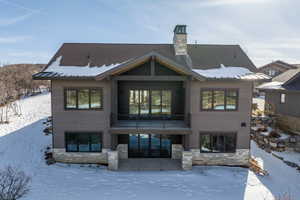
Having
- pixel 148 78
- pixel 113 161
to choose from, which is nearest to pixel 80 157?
pixel 113 161

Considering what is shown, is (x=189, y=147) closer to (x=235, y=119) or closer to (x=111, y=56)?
(x=235, y=119)

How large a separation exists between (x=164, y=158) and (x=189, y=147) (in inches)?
82.2

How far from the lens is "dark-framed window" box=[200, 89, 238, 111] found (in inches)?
455

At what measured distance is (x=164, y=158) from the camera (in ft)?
41.2

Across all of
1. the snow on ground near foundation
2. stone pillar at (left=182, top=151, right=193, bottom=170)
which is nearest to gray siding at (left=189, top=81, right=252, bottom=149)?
stone pillar at (left=182, top=151, right=193, bottom=170)

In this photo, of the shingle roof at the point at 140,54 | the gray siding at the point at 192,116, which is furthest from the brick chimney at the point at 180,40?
the gray siding at the point at 192,116

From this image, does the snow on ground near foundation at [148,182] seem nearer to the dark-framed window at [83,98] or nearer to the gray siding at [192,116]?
the gray siding at [192,116]

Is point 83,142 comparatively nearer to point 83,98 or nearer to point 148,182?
point 83,98

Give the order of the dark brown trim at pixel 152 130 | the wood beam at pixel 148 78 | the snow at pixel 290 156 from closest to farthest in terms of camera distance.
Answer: the wood beam at pixel 148 78 → the dark brown trim at pixel 152 130 → the snow at pixel 290 156

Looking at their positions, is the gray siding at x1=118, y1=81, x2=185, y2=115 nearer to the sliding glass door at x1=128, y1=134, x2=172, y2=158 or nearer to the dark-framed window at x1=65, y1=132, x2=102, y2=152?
the sliding glass door at x1=128, y1=134, x2=172, y2=158

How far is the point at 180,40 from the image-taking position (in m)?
13.3

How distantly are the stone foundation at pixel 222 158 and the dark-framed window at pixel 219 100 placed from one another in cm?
294

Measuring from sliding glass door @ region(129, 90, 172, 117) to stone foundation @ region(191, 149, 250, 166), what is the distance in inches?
137

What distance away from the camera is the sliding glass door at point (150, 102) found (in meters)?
12.4
